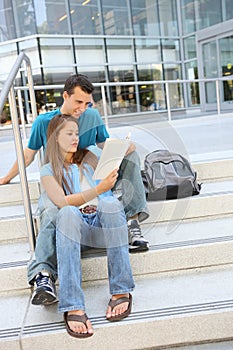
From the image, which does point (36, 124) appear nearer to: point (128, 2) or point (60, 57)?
point (60, 57)

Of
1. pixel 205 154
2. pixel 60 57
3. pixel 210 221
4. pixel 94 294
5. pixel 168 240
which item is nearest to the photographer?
pixel 94 294

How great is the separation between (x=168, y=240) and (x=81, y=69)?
10191 mm

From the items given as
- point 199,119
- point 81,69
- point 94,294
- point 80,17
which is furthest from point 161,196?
point 80,17

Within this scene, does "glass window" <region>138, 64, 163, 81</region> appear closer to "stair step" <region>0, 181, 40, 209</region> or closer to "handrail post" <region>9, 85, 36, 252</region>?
"stair step" <region>0, 181, 40, 209</region>

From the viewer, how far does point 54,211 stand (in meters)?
1.72

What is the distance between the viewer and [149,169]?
2.38 meters

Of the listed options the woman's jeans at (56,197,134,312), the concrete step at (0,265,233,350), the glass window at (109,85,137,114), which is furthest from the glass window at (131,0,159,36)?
the concrete step at (0,265,233,350)

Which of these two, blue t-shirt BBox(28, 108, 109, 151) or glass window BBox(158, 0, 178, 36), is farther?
glass window BBox(158, 0, 178, 36)

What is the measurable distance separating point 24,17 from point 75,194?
1092 centimetres

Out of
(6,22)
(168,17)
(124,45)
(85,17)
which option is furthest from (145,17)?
(6,22)

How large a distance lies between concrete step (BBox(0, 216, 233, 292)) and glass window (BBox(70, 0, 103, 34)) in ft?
35.0

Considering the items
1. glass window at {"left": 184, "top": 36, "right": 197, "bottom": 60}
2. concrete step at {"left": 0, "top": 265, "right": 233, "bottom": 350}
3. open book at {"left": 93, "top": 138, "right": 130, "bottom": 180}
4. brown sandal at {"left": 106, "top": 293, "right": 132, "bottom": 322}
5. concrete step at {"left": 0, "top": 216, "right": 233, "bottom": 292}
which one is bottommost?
concrete step at {"left": 0, "top": 265, "right": 233, "bottom": 350}

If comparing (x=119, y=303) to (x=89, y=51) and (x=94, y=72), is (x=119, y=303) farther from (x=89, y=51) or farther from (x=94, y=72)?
(x=89, y=51)

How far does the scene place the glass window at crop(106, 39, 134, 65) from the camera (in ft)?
38.8
